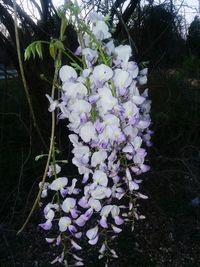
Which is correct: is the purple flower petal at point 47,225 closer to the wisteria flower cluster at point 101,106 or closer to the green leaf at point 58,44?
the wisteria flower cluster at point 101,106

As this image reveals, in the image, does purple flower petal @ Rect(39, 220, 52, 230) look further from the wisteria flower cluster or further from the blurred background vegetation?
the blurred background vegetation

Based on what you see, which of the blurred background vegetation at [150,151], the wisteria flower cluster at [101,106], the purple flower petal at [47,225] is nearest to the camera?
the wisteria flower cluster at [101,106]

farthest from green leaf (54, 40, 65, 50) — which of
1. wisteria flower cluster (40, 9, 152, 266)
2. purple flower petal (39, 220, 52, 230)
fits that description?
purple flower petal (39, 220, 52, 230)

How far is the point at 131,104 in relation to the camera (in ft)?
3.19

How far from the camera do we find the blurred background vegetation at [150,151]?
92.4 inches

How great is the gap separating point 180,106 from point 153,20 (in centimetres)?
59

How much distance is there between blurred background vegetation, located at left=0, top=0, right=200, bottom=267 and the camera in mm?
2348

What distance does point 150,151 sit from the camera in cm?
273

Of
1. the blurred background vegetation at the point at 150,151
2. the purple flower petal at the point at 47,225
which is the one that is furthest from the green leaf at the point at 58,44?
the blurred background vegetation at the point at 150,151

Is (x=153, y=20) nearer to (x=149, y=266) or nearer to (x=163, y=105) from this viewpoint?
(x=163, y=105)

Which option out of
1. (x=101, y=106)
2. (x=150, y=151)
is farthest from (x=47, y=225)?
(x=150, y=151)

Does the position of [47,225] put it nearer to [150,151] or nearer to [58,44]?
[58,44]

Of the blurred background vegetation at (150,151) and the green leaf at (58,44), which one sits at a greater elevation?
the green leaf at (58,44)

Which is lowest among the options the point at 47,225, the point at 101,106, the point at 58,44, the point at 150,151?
the point at 150,151
